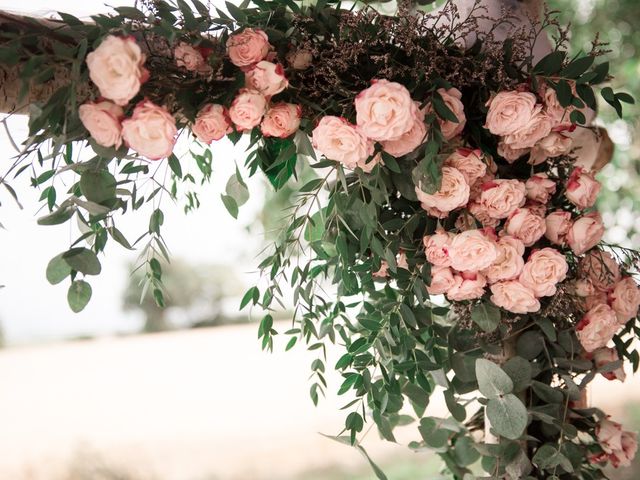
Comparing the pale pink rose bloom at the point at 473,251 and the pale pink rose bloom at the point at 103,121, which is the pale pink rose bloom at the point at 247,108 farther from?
the pale pink rose bloom at the point at 473,251

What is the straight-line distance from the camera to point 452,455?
3.81 feet

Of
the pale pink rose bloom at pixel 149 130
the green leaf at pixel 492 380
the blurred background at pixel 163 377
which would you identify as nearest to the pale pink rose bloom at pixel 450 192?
the green leaf at pixel 492 380

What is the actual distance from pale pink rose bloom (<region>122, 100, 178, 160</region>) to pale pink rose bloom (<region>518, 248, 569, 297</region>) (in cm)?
49

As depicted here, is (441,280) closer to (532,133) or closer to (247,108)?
(532,133)

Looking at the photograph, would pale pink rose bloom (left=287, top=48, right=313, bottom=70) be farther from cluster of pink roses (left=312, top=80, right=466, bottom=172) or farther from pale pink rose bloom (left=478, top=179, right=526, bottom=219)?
pale pink rose bloom (left=478, top=179, right=526, bottom=219)

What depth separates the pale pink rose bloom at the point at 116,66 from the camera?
2.16ft

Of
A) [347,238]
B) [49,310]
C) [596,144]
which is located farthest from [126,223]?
[596,144]

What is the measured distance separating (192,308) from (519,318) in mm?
991

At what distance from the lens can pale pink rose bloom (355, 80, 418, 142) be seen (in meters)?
0.76

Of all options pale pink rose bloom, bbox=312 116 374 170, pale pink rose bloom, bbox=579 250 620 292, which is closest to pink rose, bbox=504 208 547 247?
pale pink rose bloom, bbox=579 250 620 292

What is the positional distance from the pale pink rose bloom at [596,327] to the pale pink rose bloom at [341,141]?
439 millimetres

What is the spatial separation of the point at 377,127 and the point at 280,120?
0.41ft

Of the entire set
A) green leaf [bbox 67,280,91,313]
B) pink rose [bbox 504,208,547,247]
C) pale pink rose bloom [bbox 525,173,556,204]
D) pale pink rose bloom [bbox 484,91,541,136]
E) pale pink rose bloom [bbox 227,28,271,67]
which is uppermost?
pale pink rose bloom [bbox 484,91,541,136]

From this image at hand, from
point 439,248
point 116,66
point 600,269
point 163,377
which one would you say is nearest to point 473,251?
point 439,248
